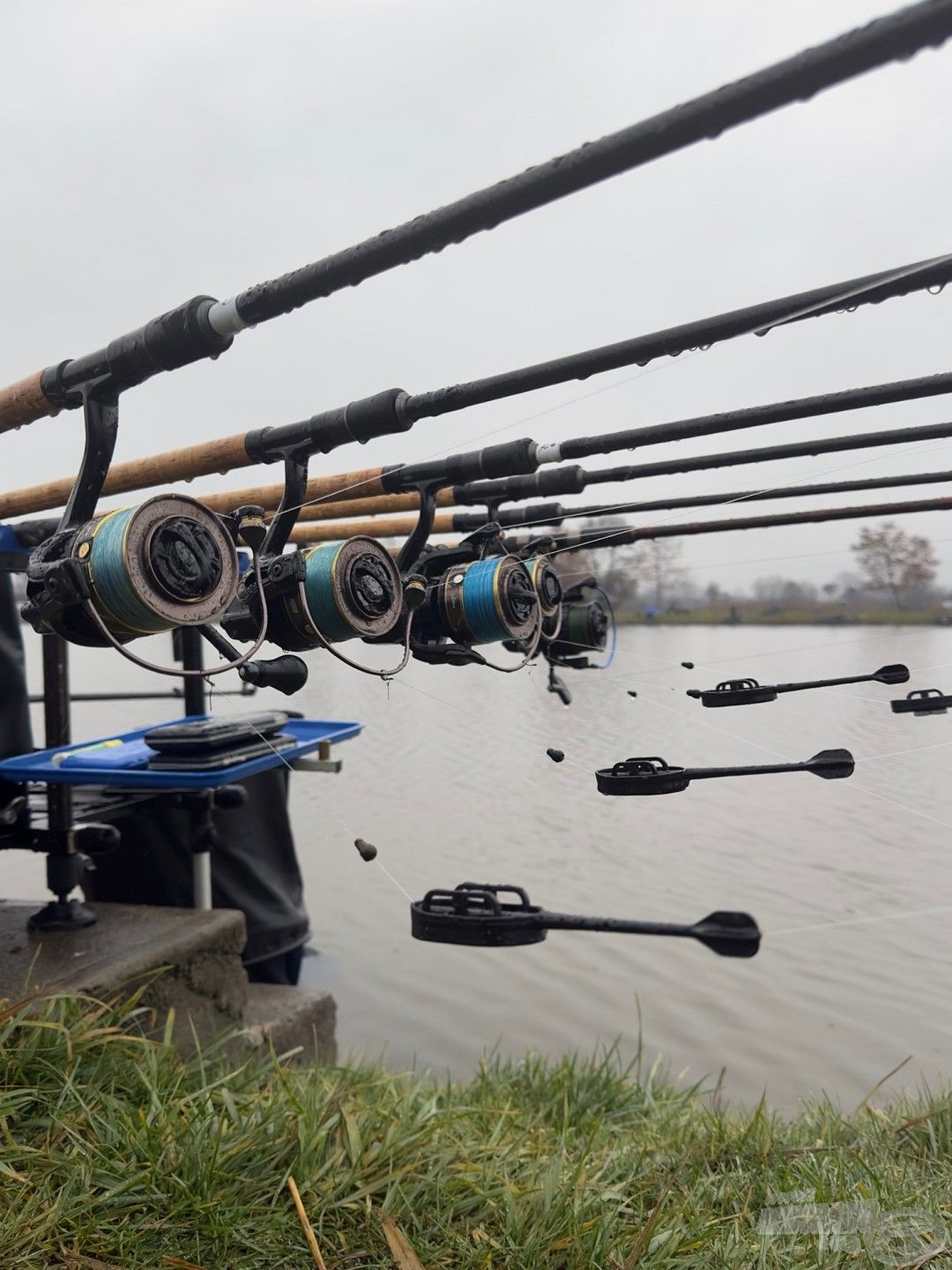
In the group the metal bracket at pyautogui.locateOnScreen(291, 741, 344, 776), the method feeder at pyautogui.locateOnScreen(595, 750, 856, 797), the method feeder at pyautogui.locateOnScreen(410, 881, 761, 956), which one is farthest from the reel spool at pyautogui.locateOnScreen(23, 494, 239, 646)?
the metal bracket at pyautogui.locateOnScreen(291, 741, 344, 776)

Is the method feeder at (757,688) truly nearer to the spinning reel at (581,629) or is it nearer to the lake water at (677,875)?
the lake water at (677,875)

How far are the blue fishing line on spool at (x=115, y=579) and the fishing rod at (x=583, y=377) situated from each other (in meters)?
0.29

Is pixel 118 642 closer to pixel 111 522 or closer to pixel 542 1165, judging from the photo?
pixel 111 522

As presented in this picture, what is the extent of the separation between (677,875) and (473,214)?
5517 mm

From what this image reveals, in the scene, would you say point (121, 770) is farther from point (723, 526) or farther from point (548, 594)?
point (723, 526)

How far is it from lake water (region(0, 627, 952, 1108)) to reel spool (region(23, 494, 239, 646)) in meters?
0.73

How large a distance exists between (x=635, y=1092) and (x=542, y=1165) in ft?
3.39

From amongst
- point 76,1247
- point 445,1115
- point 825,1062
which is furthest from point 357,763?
point 76,1247

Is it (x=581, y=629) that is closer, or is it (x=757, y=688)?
(x=757, y=688)

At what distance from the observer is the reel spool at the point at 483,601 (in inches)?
94.4

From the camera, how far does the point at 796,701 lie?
128 inches

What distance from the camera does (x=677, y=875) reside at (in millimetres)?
6227

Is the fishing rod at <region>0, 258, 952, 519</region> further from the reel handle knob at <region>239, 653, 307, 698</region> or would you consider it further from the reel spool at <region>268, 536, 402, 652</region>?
the reel handle knob at <region>239, 653, 307, 698</region>

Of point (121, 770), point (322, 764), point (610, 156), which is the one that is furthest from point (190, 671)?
point (322, 764)
